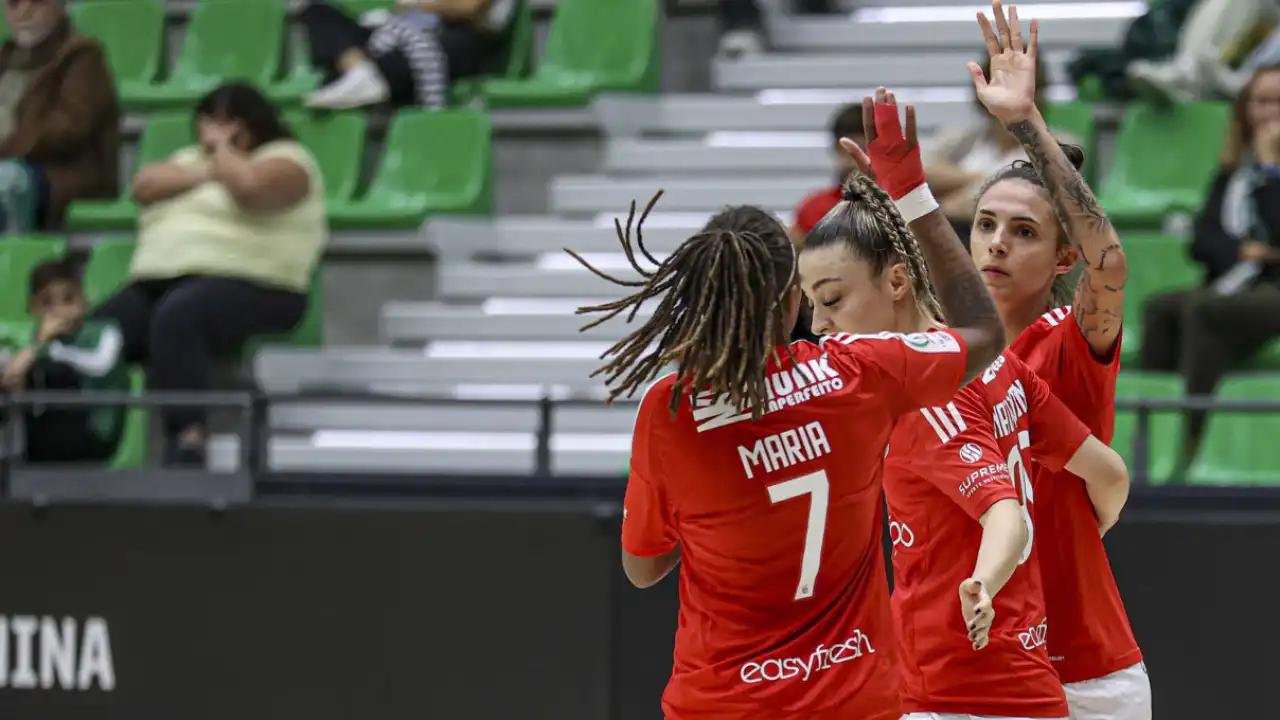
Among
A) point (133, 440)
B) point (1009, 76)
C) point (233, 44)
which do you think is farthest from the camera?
point (233, 44)

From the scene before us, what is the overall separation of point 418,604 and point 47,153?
3.57m

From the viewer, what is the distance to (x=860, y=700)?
301 cm

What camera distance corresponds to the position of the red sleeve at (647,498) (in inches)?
120

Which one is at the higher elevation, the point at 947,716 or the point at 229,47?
the point at 229,47

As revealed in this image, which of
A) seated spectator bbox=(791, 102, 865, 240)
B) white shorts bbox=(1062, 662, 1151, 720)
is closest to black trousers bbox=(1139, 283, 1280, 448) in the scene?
seated spectator bbox=(791, 102, 865, 240)

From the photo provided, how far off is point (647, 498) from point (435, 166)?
544 cm

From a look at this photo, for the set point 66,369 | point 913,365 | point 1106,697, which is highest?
point 913,365

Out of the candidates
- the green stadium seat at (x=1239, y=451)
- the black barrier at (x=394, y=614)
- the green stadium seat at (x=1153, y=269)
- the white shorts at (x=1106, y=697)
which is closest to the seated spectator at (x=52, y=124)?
the black barrier at (x=394, y=614)

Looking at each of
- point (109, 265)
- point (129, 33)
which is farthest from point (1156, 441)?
point (129, 33)

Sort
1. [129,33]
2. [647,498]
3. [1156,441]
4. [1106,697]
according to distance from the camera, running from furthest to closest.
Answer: [129,33]
[1156,441]
[1106,697]
[647,498]

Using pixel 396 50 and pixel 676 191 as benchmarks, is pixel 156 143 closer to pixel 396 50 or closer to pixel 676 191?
pixel 396 50

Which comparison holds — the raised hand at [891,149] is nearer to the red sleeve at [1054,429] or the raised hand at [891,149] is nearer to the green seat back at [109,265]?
the red sleeve at [1054,429]

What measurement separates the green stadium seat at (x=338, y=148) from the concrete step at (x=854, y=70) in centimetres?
170

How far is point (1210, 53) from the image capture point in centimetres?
748
